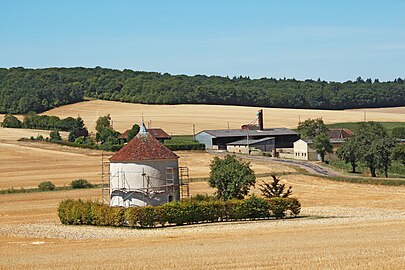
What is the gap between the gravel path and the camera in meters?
46.2

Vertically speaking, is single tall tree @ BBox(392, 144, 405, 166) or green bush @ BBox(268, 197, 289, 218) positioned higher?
single tall tree @ BBox(392, 144, 405, 166)

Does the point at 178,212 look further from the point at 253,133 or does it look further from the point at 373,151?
the point at 253,133

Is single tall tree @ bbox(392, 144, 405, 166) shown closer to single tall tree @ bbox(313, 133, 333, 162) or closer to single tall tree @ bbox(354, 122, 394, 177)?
single tall tree @ bbox(354, 122, 394, 177)

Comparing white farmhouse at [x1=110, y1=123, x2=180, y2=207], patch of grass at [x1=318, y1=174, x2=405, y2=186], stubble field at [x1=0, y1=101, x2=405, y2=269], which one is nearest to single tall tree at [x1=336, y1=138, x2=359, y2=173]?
stubble field at [x1=0, y1=101, x2=405, y2=269]

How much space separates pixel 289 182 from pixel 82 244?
1653 inches

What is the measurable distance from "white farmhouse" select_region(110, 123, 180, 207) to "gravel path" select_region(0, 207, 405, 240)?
4.07 metres

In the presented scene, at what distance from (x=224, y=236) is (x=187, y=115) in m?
121

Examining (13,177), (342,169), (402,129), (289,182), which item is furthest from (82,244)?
(402,129)

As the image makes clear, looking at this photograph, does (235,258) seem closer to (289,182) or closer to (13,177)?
(289,182)

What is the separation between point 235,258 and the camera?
31875mm

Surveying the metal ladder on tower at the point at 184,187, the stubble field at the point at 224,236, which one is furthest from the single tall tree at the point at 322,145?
the metal ladder on tower at the point at 184,187

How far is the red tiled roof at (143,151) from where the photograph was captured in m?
55.0

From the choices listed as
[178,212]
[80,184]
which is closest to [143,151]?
[178,212]

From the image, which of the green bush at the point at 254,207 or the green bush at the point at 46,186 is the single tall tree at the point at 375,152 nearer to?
the green bush at the point at 46,186
